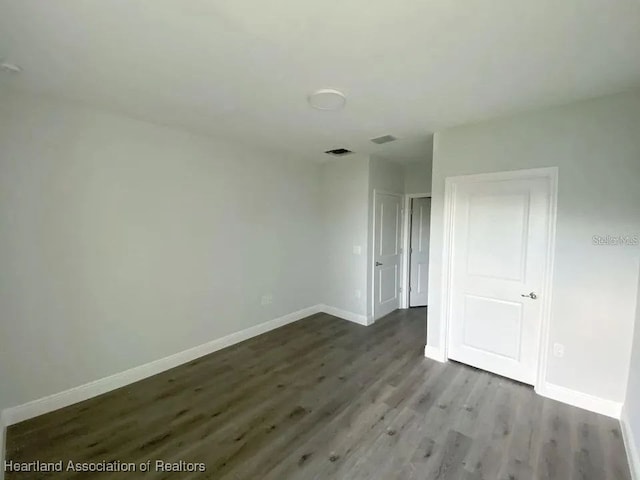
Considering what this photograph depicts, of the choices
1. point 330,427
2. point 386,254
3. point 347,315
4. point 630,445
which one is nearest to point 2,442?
point 330,427

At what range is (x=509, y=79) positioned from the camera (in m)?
1.95

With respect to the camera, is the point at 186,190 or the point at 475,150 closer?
the point at 475,150

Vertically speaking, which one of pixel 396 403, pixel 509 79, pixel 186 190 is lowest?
pixel 396 403

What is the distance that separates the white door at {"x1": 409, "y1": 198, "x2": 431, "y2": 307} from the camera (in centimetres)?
500

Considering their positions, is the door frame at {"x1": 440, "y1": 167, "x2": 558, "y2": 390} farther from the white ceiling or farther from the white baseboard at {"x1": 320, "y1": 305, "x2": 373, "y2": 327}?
the white baseboard at {"x1": 320, "y1": 305, "x2": 373, "y2": 327}

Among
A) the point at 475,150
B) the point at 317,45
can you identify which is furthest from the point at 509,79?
the point at 317,45

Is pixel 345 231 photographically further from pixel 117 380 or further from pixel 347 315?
pixel 117 380

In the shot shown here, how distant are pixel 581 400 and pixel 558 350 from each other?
409 mm

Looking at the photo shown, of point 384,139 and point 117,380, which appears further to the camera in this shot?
point 384,139

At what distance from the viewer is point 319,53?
1668 mm

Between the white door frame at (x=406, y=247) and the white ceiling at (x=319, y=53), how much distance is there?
2.34 meters

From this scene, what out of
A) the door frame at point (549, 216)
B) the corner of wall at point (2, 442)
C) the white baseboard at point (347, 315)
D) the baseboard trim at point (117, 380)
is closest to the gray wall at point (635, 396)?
the door frame at point (549, 216)

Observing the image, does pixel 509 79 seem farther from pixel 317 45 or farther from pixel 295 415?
pixel 295 415

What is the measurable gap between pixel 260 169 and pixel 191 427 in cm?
289
